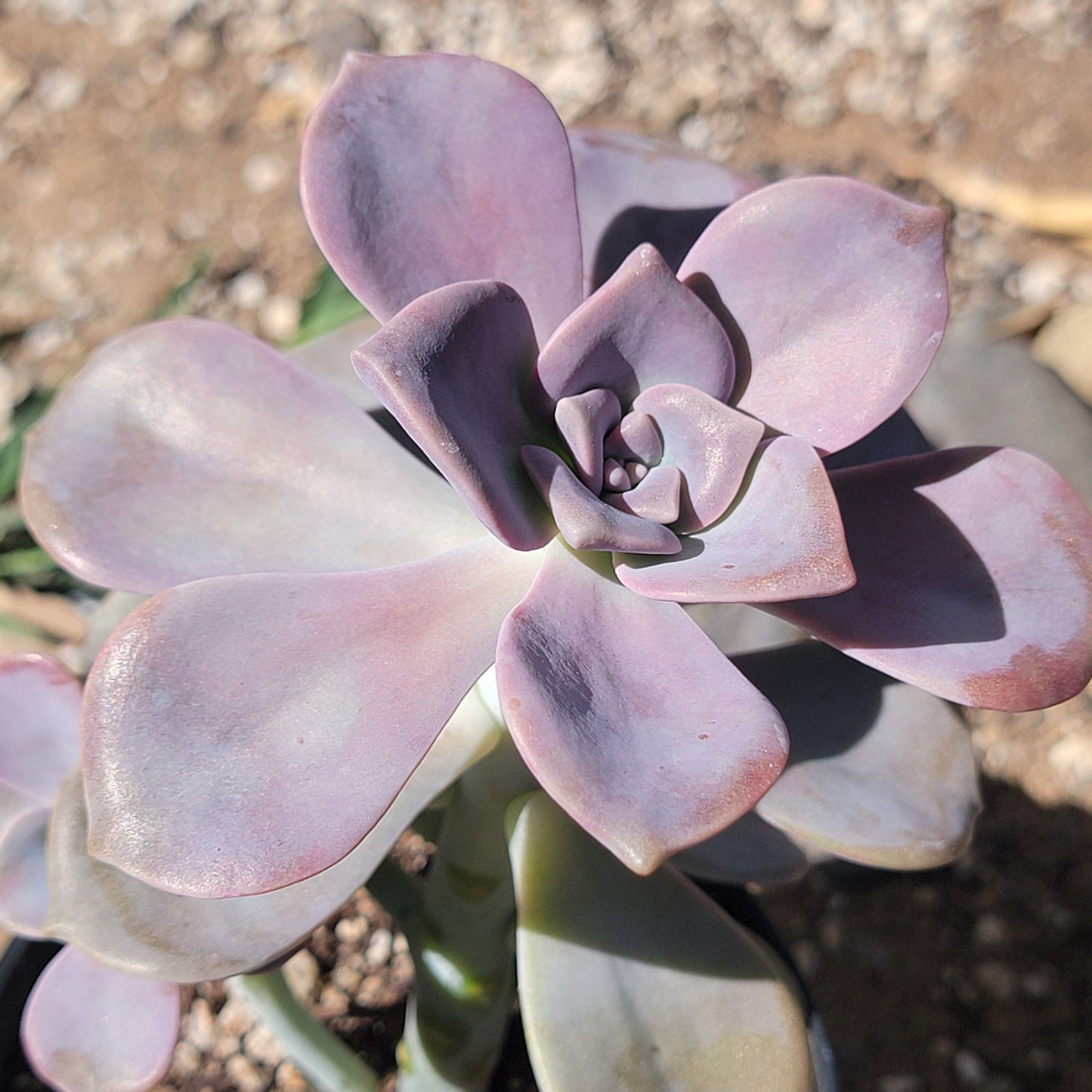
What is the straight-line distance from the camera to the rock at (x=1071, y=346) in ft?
5.30

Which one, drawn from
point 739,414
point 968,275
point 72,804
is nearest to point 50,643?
point 72,804

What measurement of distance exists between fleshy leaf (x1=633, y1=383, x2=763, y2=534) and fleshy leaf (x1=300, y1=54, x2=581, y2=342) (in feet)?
0.27

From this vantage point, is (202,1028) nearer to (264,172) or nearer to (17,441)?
(17,441)

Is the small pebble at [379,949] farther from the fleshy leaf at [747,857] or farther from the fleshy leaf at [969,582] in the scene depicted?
the fleshy leaf at [969,582]

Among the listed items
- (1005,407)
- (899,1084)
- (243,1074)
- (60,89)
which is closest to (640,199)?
(1005,407)

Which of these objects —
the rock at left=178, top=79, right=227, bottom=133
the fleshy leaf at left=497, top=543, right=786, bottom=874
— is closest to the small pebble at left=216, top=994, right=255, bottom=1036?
the fleshy leaf at left=497, top=543, right=786, bottom=874

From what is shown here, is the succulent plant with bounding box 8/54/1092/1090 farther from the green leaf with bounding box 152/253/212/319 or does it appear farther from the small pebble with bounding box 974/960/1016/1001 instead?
the green leaf with bounding box 152/253/212/319

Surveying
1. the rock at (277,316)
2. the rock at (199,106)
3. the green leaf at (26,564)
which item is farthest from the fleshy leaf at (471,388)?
the rock at (199,106)

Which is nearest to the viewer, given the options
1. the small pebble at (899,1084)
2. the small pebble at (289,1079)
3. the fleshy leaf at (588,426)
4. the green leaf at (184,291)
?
the fleshy leaf at (588,426)

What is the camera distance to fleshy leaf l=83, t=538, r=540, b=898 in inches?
18.0

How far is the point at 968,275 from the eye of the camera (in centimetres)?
178

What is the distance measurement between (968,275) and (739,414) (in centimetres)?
142

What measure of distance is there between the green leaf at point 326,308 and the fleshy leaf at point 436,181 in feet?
3.03

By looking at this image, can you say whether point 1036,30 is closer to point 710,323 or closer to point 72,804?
point 710,323
